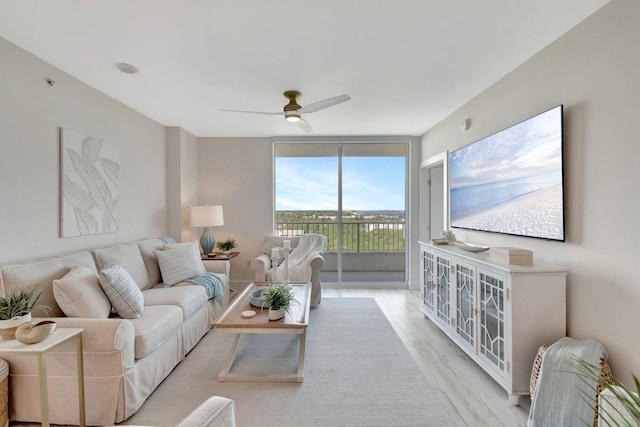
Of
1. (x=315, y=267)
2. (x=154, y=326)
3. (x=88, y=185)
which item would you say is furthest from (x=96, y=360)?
(x=315, y=267)

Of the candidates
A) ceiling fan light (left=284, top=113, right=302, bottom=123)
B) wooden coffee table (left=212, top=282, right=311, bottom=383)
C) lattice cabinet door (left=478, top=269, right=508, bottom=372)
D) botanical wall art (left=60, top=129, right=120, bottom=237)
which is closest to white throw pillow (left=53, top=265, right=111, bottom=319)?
botanical wall art (left=60, top=129, right=120, bottom=237)

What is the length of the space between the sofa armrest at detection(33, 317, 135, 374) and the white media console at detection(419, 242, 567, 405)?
248 centimetres

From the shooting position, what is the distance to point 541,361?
5.74ft

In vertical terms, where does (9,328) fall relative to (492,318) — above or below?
above

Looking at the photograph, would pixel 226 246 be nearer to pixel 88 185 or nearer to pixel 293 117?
pixel 88 185

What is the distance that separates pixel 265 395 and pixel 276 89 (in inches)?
102

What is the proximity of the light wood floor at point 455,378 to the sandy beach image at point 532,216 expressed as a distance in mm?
1171

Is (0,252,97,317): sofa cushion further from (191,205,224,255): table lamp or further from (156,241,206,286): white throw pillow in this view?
(191,205,224,255): table lamp

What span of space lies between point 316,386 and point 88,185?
2.71 meters

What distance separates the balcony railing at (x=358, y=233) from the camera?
501 centimetres

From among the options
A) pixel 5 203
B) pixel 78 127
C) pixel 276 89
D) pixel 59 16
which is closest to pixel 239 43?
pixel 276 89

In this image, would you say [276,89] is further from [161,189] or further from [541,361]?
[541,361]

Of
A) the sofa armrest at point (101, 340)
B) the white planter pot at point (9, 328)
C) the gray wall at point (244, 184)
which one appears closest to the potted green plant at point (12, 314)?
the white planter pot at point (9, 328)

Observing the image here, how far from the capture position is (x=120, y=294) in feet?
6.97
